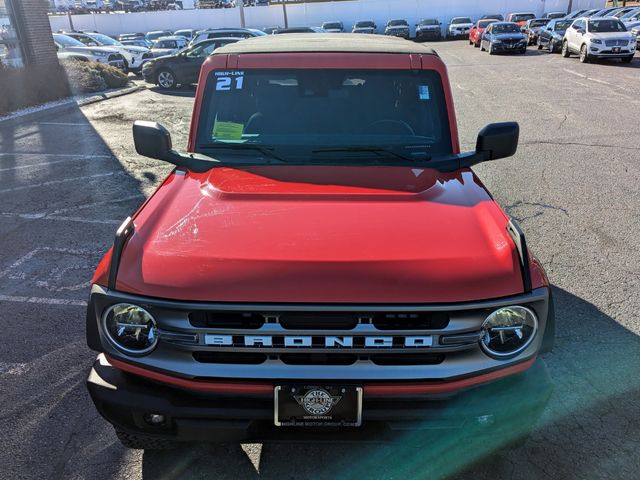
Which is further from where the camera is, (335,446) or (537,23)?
(537,23)

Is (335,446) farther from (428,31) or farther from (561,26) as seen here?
(428,31)

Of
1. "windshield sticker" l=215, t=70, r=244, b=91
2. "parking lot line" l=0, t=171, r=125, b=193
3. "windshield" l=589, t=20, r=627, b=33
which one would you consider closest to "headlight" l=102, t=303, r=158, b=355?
"windshield sticker" l=215, t=70, r=244, b=91

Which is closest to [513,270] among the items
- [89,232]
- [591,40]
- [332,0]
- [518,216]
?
[518,216]

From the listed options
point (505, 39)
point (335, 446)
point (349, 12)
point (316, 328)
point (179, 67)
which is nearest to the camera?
point (316, 328)

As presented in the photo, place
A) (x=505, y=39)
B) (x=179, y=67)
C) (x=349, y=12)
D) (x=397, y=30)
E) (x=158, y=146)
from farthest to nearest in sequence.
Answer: (x=349, y=12) → (x=397, y=30) → (x=505, y=39) → (x=179, y=67) → (x=158, y=146)

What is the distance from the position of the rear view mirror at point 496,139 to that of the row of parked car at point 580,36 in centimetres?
1943

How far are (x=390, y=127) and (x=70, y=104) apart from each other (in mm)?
12864

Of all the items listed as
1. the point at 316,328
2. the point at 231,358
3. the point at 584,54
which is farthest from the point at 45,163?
the point at 584,54

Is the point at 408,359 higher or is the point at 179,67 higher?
the point at 408,359

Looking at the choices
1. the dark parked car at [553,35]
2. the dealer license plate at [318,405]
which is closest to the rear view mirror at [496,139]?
the dealer license plate at [318,405]

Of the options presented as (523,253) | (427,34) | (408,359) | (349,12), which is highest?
(523,253)

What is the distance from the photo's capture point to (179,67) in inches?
665

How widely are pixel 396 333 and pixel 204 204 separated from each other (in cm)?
120

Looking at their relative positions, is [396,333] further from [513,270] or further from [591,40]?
[591,40]
